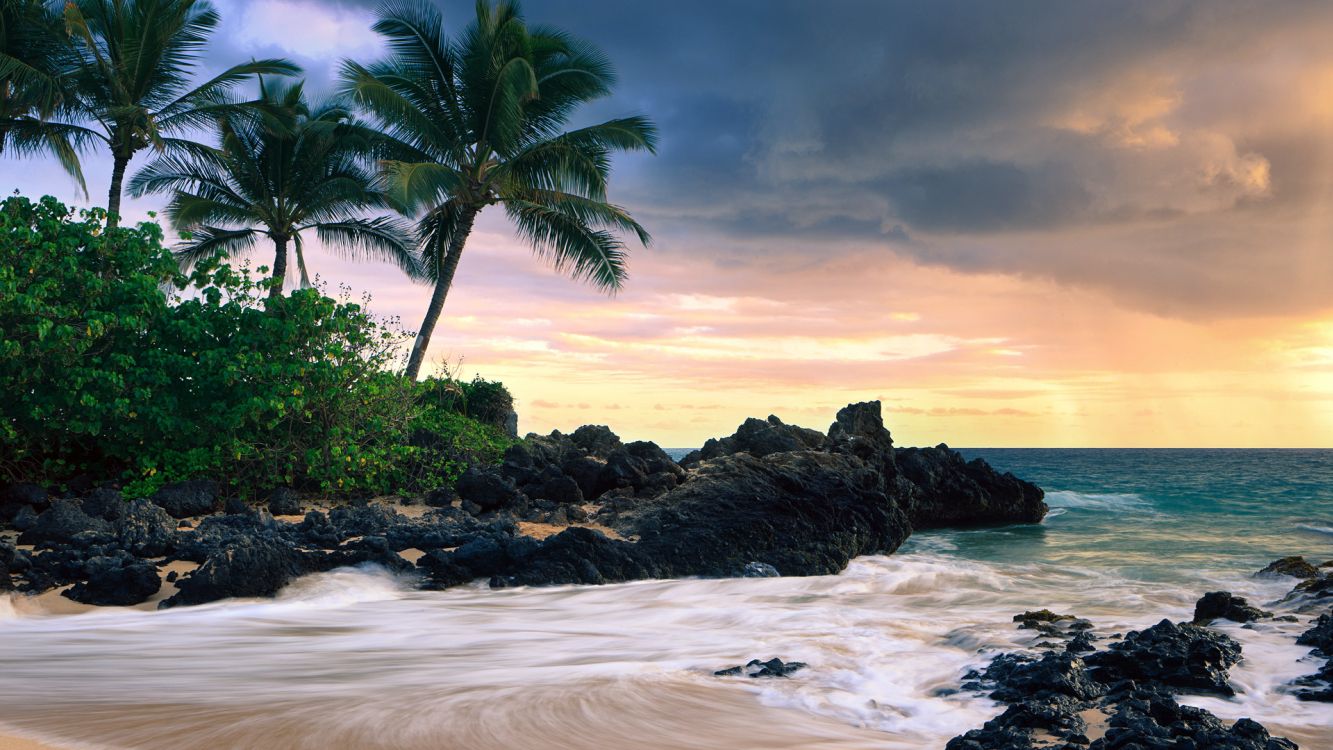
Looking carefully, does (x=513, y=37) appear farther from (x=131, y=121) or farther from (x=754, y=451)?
(x=754, y=451)

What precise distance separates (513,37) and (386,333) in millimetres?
9469

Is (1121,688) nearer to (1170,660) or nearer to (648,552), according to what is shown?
(1170,660)

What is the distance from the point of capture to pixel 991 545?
14773 millimetres

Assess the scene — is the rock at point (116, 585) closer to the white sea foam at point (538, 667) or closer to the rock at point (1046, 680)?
the white sea foam at point (538, 667)

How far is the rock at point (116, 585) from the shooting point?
6906mm

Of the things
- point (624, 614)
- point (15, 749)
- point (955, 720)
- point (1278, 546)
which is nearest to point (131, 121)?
point (624, 614)

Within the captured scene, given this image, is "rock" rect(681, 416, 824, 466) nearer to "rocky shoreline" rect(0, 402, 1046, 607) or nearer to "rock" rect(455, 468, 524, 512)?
"rocky shoreline" rect(0, 402, 1046, 607)

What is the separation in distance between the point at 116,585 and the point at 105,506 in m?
3.09

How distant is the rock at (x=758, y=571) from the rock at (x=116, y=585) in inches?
211

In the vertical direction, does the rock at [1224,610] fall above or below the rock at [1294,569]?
above

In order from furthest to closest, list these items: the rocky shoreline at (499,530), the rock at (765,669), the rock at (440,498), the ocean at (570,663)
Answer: the rock at (440,498), the rocky shoreline at (499,530), the rock at (765,669), the ocean at (570,663)

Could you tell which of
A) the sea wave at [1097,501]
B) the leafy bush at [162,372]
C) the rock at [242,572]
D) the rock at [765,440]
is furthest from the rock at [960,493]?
the rock at [242,572]

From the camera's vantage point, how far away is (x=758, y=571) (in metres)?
9.17

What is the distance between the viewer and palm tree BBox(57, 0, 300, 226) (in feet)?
61.3
